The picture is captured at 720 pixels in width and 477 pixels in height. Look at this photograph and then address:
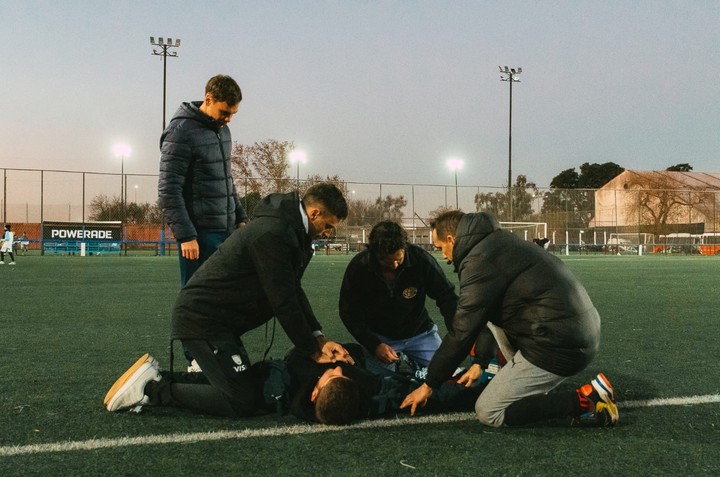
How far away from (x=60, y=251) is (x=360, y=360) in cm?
3153

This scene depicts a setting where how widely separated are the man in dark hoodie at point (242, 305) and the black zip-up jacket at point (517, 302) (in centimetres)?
64

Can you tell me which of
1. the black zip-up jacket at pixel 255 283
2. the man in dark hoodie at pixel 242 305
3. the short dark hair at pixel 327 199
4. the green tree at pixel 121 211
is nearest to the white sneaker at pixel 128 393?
the man in dark hoodie at pixel 242 305

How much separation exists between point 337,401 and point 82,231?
105 feet

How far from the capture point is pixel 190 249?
430 centimetres

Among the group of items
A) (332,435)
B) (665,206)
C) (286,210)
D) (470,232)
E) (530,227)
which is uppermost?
(665,206)

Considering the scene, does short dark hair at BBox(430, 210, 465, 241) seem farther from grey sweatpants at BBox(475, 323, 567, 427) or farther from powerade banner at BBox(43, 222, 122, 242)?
powerade banner at BBox(43, 222, 122, 242)

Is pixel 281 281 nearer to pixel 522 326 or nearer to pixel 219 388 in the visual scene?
pixel 219 388

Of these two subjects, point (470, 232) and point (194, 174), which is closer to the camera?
point (470, 232)

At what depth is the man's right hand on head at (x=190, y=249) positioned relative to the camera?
4293 millimetres

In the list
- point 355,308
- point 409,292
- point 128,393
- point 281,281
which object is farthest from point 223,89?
point 128,393

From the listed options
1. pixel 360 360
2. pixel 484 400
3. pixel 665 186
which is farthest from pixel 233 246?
pixel 665 186

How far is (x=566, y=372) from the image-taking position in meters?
3.28

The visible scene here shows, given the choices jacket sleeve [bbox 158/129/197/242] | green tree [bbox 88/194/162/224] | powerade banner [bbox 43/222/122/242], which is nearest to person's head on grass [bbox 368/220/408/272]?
jacket sleeve [bbox 158/129/197/242]

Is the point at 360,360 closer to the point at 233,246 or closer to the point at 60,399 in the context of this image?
the point at 233,246
